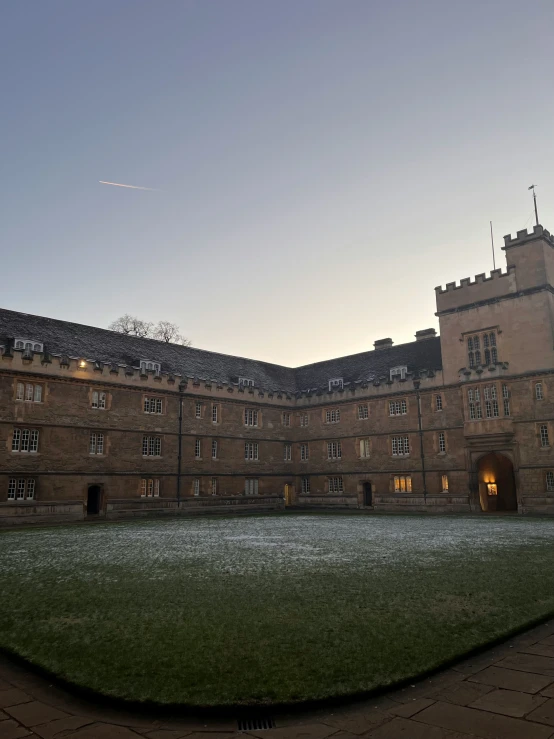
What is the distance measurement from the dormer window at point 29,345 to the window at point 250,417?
1561 centimetres

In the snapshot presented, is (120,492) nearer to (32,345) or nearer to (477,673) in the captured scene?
(32,345)

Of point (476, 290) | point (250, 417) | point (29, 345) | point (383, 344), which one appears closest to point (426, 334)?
point (383, 344)

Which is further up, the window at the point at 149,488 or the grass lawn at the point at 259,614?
the window at the point at 149,488

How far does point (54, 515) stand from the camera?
28906mm

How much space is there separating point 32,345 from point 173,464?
1155 centimetres

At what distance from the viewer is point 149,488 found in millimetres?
33781

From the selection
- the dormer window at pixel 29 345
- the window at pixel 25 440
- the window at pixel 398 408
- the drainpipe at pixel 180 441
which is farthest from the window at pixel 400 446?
the dormer window at pixel 29 345

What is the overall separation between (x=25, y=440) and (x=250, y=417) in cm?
1679

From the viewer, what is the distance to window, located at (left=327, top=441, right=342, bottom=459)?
41.1 m

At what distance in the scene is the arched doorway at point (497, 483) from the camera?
36000mm

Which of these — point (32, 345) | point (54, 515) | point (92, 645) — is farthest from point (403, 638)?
point (32, 345)

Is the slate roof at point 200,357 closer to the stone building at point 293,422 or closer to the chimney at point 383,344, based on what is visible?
the stone building at point 293,422

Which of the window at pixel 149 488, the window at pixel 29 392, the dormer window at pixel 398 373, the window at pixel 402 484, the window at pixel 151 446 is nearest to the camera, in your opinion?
the window at pixel 29 392

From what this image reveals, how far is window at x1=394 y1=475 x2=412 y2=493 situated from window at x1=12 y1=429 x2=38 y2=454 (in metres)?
23.7
